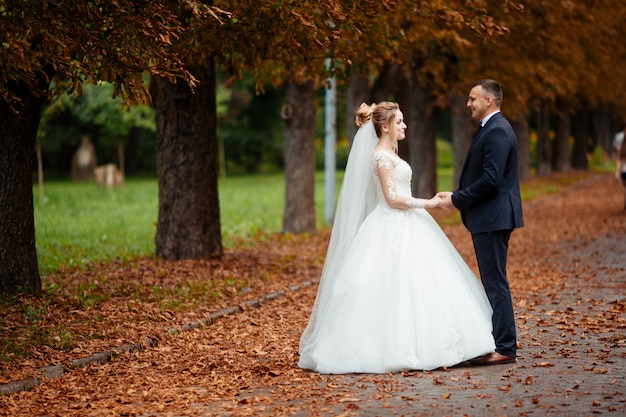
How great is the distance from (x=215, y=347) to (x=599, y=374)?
352 centimetres

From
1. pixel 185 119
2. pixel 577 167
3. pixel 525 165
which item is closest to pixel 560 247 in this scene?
pixel 185 119

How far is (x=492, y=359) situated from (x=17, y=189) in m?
5.27

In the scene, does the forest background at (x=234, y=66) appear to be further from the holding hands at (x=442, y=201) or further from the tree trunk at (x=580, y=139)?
the tree trunk at (x=580, y=139)

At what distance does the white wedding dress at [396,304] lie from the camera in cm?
711

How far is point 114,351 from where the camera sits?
315 inches

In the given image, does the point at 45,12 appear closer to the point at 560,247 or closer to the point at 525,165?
the point at 560,247

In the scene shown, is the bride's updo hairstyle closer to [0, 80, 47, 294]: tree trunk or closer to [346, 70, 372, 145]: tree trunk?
[0, 80, 47, 294]: tree trunk

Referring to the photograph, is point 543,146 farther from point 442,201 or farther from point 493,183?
point 493,183

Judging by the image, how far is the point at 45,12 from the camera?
7.37 metres

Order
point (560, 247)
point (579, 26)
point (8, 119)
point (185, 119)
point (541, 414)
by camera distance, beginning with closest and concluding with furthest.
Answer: point (541, 414)
point (8, 119)
point (185, 119)
point (560, 247)
point (579, 26)

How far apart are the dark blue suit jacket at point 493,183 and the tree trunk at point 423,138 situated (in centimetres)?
1630

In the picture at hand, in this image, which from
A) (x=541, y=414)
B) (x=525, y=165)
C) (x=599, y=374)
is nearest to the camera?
(x=541, y=414)

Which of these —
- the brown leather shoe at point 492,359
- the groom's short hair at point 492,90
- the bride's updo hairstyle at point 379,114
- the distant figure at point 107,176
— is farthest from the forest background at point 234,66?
the distant figure at point 107,176

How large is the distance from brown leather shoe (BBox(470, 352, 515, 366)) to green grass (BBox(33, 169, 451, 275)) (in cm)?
715
